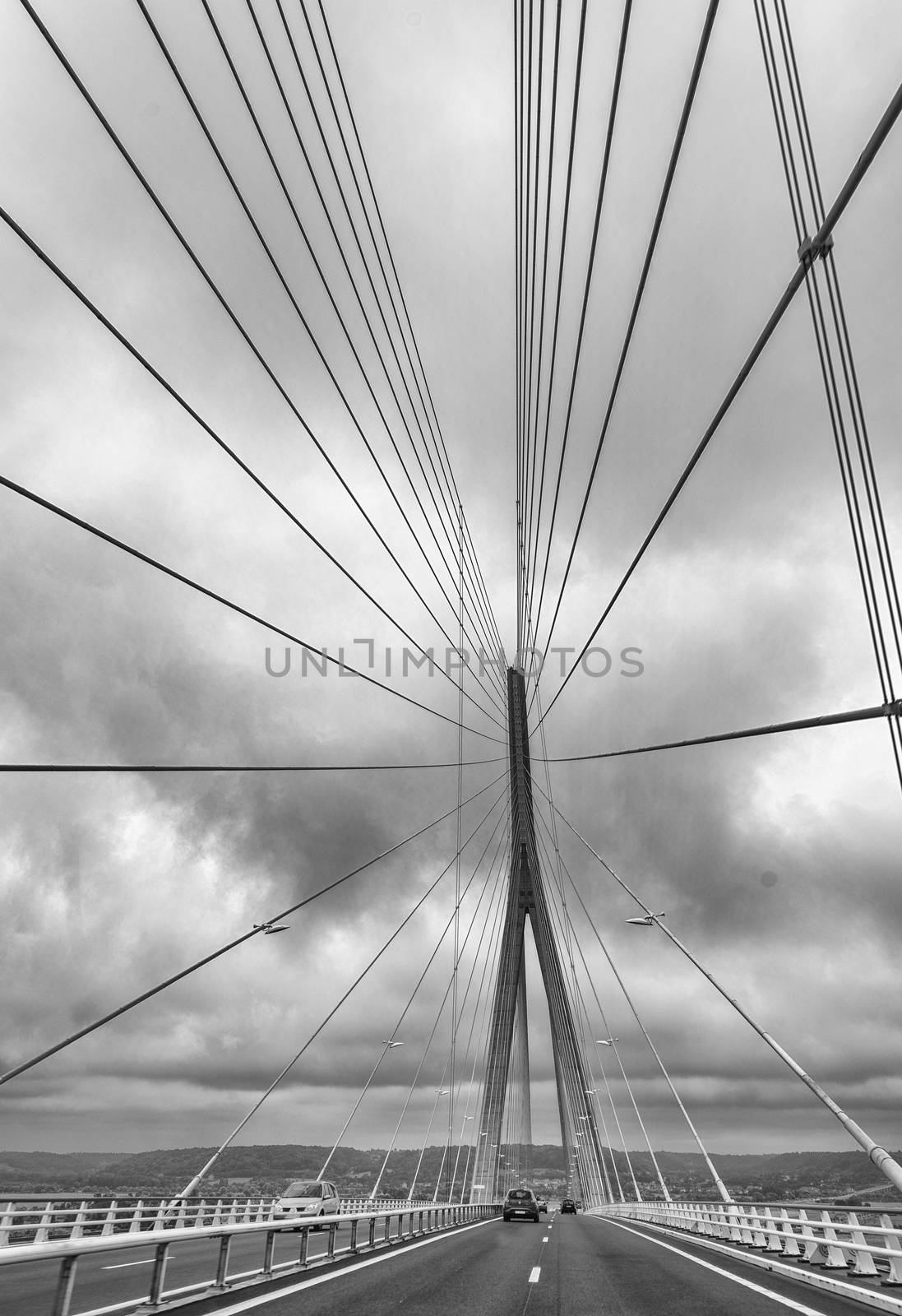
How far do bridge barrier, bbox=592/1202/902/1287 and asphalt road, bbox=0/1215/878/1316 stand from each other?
123 centimetres

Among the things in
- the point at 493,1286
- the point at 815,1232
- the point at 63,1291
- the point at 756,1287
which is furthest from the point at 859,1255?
the point at 63,1291

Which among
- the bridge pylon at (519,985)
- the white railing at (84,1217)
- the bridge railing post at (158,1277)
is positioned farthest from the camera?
the bridge pylon at (519,985)

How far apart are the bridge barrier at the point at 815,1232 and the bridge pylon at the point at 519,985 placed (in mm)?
28436

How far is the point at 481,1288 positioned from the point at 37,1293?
20.4 ft

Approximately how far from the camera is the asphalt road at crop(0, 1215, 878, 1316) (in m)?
10.8

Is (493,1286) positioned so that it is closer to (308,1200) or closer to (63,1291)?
(63,1291)

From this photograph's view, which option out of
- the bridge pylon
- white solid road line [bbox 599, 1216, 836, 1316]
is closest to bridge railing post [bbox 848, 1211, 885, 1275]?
white solid road line [bbox 599, 1216, 836, 1316]

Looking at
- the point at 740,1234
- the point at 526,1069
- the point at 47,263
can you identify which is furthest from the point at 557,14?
the point at 526,1069

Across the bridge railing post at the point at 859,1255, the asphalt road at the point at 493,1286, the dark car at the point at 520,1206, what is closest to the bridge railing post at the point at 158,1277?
the asphalt road at the point at 493,1286

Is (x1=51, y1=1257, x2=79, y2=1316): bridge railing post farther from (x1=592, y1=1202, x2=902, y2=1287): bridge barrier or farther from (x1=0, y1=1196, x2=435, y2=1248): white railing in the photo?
(x1=592, y1=1202, x2=902, y2=1287): bridge barrier

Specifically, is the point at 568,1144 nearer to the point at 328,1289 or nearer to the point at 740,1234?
the point at 740,1234

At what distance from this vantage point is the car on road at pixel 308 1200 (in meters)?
29.6

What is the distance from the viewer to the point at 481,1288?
12898 millimetres

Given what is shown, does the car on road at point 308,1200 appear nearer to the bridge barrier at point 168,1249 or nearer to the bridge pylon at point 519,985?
the bridge barrier at point 168,1249
